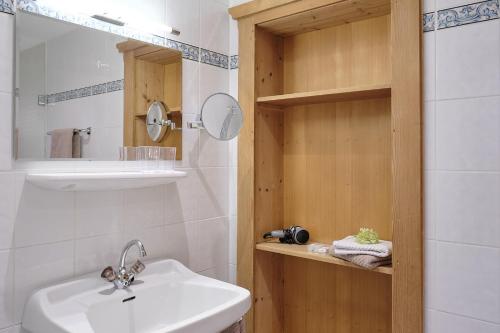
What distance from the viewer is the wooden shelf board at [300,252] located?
5.08ft

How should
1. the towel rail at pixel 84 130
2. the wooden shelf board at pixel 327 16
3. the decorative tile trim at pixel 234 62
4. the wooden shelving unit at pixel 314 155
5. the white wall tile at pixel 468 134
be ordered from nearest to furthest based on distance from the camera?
the white wall tile at pixel 468 134, the towel rail at pixel 84 130, the wooden shelf board at pixel 327 16, the wooden shelving unit at pixel 314 155, the decorative tile trim at pixel 234 62

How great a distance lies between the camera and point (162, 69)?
5.50 ft

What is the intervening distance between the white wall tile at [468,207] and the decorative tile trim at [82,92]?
124cm

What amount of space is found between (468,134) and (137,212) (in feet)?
4.12

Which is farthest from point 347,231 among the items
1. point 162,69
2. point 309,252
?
point 162,69

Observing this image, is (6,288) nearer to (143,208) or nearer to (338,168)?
(143,208)

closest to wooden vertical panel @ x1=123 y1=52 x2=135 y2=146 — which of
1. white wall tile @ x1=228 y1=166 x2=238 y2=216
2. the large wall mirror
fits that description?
the large wall mirror

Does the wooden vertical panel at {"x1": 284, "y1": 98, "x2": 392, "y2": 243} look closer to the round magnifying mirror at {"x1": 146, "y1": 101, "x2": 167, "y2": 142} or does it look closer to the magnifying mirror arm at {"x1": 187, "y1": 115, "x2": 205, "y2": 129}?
the magnifying mirror arm at {"x1": 187, "y1": 115, "x2": 205, "y2": 129}

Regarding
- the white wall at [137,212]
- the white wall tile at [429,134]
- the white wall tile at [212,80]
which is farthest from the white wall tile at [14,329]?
the white wall tile at [429,134]

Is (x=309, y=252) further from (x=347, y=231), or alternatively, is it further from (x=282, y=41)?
(x=282, y=41)

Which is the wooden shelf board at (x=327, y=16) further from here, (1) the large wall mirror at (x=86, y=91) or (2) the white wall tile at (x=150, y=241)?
(2) the white wall tile at (x=150, y=241)

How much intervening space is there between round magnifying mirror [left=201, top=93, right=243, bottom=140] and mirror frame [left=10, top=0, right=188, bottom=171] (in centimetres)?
31

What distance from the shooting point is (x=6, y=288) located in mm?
1206

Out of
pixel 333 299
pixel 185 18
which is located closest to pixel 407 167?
pixel 333 299
